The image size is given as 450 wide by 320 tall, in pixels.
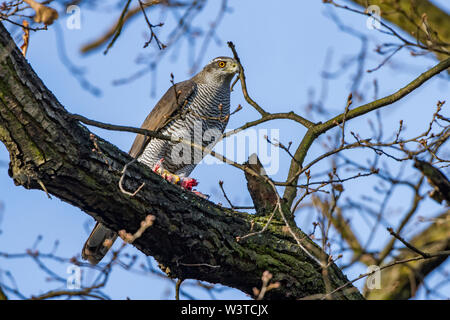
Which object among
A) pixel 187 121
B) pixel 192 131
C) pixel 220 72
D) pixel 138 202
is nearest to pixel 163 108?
pixel 187 121

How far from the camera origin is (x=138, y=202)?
359cm

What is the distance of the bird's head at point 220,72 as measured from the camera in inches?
272

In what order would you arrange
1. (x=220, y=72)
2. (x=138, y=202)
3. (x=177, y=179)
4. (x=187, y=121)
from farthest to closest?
1. (x=220, y=72)
2. (x=187, y=121)
3. (x=177, y=179)
4. (x=138, y=202)

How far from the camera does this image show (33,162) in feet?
10.7

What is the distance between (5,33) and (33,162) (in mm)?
749

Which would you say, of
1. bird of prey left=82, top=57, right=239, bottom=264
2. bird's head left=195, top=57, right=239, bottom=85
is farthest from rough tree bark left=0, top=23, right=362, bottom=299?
bird's head left=195, top=57, right=239, bottom=85

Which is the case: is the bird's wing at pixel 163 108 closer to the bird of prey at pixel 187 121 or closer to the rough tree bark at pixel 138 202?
the bird of prey at pixel 187 121

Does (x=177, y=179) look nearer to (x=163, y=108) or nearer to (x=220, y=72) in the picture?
(x=163, y=108)

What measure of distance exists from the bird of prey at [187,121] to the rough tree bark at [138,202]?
173cm

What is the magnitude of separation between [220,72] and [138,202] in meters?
3.68
